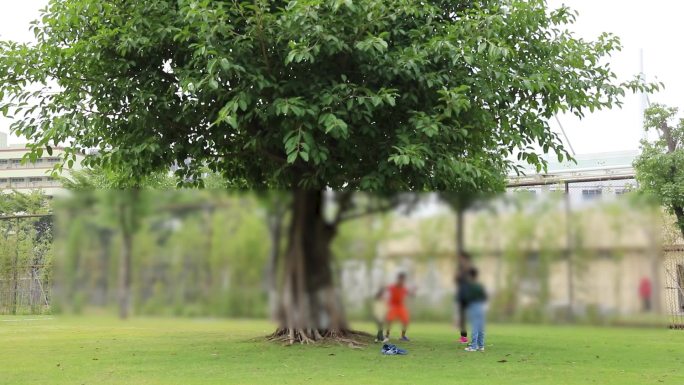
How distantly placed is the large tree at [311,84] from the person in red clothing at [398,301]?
7.84 m

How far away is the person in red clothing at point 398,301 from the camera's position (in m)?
2.84

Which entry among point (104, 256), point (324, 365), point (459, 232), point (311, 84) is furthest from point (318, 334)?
point (311, 84)

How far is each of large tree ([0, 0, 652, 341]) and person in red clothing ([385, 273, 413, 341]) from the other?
7.84 metres

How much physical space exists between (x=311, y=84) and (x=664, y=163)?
51.7ft

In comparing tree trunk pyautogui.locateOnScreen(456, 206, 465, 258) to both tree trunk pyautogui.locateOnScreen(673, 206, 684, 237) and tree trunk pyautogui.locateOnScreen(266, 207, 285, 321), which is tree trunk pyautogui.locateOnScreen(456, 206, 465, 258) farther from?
tree trunk pyautogui.locateOnScreen(673, 206, 684, 237)

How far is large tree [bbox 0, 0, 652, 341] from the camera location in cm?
1138

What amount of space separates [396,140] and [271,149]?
8.27 ft

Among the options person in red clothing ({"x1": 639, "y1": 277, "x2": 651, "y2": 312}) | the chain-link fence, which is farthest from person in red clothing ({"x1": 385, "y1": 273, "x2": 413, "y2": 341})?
the chain-link fence

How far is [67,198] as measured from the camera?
265 centimetres

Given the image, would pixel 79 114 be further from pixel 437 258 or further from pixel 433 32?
pixel 437 258

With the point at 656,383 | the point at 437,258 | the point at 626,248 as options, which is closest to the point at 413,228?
the point at 437,258

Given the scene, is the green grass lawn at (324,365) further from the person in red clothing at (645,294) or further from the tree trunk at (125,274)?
the person in red clothing at (645,294)

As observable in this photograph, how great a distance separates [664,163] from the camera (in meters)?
23.7

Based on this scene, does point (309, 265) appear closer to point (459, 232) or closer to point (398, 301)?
point (398, 301)
